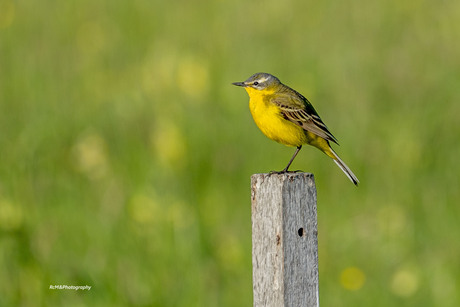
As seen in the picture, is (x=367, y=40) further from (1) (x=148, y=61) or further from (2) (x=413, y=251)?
(2) (x=413, y=251)

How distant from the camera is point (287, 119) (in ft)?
15.8

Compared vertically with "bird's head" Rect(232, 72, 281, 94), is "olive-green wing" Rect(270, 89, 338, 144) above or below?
below

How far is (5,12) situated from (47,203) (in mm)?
3509

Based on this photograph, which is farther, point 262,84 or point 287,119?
point 262,84

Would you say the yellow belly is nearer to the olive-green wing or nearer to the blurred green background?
the olive-green wing

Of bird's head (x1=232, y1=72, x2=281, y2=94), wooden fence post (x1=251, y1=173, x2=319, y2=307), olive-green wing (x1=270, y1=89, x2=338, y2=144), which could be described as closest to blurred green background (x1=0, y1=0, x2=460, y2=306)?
bird's head (x1=232, y1=72, x2=281, y2=94)

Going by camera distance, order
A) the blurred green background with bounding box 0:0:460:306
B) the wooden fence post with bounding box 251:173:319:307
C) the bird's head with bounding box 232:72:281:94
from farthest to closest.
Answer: the blurred green background with bounding box 0:0:460:306
the bird's head with bounding box 232:72:281:94
the wooden fence post with bounding box 251:173:319:307

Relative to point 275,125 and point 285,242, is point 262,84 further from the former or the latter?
point 285,242

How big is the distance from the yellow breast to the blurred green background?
137 centimetres

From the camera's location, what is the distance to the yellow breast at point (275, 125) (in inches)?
186

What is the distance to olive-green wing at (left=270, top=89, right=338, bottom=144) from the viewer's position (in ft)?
15.7

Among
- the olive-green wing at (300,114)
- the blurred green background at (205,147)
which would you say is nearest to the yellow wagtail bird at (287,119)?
the olive-green wing at (300,114)

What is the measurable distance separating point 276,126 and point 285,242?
1657 mm

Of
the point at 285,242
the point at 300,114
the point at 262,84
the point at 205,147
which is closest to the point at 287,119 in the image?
the point at 300,114
